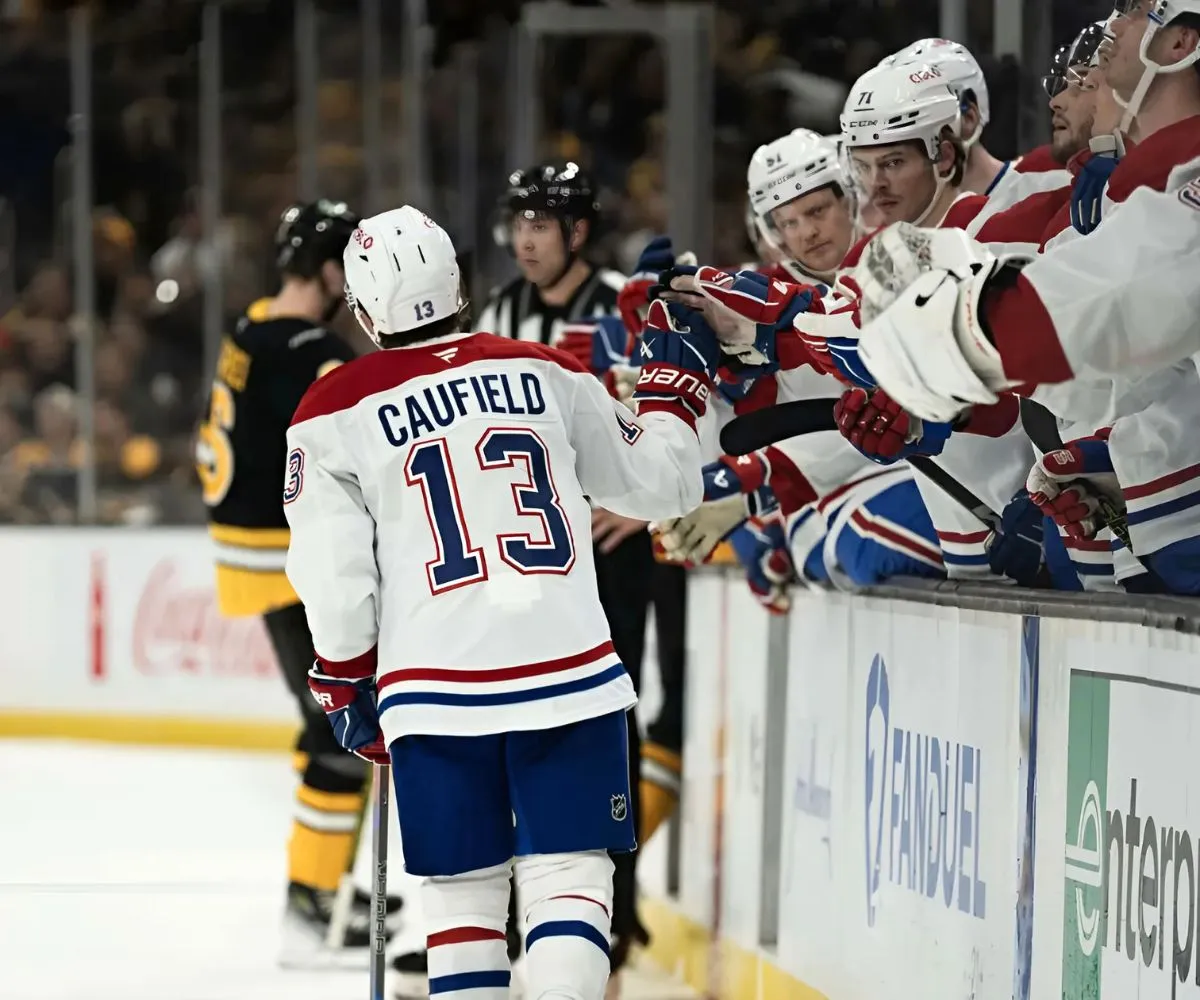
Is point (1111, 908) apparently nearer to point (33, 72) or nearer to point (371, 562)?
point (371, 562)

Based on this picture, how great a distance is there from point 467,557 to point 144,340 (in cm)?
722

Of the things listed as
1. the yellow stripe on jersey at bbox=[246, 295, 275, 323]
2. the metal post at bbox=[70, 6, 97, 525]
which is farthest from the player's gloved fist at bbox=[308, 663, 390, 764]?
the metal post at bbox=[70, 6, 97, 525]

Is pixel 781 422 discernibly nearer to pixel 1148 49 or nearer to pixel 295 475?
pixel 295 475

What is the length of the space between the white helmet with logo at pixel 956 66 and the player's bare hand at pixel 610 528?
4.11 feet

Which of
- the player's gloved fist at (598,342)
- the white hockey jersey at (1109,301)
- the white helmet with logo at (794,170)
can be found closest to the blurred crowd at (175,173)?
the player's gloved fist at (598,342)

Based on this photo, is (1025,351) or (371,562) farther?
(371,562)

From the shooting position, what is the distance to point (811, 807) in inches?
139

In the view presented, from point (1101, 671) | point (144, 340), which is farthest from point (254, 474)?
point (144, 340)

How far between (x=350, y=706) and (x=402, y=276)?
62cm

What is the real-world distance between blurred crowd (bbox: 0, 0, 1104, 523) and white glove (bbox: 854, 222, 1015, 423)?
7.02 metres

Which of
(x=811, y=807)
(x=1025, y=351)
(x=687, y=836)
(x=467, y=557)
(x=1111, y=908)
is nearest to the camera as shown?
(x=1025, y=351)

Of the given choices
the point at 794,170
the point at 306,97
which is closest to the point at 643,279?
the point at 794,170

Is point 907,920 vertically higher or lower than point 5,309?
lower

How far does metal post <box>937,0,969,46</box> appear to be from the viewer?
147 inches
